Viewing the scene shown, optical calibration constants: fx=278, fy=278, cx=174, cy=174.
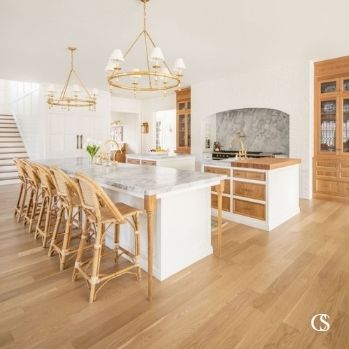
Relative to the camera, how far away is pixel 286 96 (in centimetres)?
596

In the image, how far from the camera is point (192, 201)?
9.06 ft

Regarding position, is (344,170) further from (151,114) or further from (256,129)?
(151,114)

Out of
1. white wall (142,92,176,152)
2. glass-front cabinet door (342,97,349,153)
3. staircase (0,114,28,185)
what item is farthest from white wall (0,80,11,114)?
glass-front cabinet door (342,97,349,153)

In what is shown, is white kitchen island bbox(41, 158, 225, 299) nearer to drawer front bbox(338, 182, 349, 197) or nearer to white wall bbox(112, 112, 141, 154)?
drawer front bbox(338, 182, 349, 197)

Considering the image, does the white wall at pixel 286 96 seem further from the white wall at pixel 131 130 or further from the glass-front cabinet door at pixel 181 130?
the white wall at pixel 131 130

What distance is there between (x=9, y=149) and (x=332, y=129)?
29.8 feet

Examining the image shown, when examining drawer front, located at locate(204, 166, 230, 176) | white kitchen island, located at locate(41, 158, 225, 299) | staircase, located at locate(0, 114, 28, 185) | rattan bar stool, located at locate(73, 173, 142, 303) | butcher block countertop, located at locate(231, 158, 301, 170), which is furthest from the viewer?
staircase, located at locate(0, 114, 28, 185)

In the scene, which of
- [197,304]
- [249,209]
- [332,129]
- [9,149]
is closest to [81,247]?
[197,304]

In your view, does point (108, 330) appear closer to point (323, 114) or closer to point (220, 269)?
point (220, 269)

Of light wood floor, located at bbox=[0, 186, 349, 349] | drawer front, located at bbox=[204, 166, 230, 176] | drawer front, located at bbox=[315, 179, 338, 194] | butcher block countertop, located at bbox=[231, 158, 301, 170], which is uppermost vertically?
butcher block countertop, located at bbox=[231, 158, 301, 170]

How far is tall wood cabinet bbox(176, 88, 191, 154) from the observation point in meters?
8.48

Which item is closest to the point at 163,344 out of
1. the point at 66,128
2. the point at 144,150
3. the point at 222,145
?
the point at 222,145

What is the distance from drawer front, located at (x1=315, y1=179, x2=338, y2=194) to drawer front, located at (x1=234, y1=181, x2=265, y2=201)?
2.62 metres

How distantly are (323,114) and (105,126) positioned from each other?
6.44 meters
